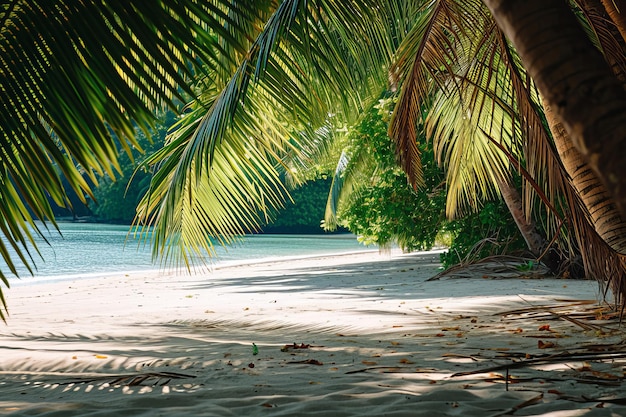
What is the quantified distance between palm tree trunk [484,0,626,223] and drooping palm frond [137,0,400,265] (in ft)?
8.25

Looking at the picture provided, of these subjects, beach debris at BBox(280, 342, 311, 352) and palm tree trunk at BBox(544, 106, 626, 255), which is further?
beach debris at BBox(280, 342, 311, 352)

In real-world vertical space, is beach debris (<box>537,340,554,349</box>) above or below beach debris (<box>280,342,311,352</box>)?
above

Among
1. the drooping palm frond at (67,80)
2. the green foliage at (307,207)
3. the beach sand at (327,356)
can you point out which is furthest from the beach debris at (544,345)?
the green foliage at (307,207)

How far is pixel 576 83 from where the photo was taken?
1850 mm

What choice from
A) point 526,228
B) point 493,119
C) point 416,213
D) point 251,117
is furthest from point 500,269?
point 251,117

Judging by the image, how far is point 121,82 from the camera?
6.62 ft

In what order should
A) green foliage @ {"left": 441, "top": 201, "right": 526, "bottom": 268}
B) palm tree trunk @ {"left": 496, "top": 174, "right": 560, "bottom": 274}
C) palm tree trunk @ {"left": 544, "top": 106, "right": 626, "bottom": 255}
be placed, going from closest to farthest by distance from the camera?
palm tree trunk @ {"left": 544, "top": 106, "right": 626, "bottom": 255} → palm tree trunk @ {"left": 496, "top": 174, "right": 560, "bottom": 274} → green foliage @ {"left": 441, "top": 201, "right": 526, "bottom": 268}

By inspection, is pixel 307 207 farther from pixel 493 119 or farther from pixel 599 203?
pixel 599 203

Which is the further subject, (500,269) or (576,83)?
(500,269)

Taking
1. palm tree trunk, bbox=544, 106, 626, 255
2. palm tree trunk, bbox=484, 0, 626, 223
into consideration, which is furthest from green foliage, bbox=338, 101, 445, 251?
palm tree trunk, bbox=484, 0, 626, 223

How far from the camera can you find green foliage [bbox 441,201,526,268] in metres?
10.4

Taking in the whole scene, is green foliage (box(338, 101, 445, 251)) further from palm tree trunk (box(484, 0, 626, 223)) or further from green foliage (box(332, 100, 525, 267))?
palm tree trunk (box(484, 0, 626, 223))

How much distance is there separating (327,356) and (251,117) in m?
1.85

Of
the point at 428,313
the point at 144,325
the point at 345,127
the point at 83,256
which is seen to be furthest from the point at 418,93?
the point at 83,256
